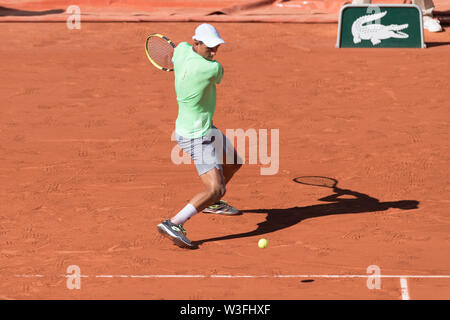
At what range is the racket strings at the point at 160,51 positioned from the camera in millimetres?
9414

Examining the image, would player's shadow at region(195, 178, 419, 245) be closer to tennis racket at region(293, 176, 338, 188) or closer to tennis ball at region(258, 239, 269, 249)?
tennis racket at region(293, 176, 338, 188)

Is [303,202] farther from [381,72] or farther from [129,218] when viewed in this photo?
[381,72]

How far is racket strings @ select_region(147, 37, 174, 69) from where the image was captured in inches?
371

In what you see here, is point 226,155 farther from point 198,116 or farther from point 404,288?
point 404,288

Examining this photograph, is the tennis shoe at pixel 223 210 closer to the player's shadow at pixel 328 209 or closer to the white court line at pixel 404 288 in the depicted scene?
the player's shadow at pixel 328 209

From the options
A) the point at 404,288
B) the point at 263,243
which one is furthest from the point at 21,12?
the point at 404,288

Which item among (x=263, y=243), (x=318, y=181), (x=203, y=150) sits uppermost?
(x=318, y=181)

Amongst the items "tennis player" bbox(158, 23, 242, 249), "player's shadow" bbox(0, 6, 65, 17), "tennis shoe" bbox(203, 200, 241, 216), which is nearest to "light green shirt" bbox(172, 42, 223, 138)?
"tennis player" bbox(158, 23, 242, 249)

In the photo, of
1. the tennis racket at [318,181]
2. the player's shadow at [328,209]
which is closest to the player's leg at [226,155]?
the player's shadow at [328,209]

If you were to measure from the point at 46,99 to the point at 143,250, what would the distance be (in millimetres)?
5912

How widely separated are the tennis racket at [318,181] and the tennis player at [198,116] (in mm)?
2278

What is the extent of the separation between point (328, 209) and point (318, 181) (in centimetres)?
106

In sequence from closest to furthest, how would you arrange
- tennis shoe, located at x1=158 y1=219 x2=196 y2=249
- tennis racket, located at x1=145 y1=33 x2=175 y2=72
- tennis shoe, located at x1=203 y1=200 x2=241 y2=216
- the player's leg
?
1. tennis shoe, located at x1=158 y1=219 x2=196 y2=249
2. the player's leg
3. tennis racket, located at x1=145 y1=33 x2=175 y2=72
4. tennis shoe, located at x1=203 y1=200 x2=241 y2=216

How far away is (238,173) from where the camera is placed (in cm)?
1134
